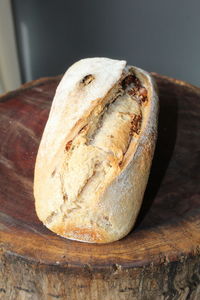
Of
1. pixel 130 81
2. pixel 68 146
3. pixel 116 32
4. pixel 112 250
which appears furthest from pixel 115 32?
pixel 112 250

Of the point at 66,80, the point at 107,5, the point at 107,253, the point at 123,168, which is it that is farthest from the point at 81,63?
the point at 107,5

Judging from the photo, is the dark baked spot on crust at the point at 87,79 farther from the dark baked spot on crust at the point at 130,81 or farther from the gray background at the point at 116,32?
the gray background at the point at 116,32

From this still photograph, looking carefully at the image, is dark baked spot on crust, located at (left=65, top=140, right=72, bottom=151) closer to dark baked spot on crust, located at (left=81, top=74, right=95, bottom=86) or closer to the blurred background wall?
dark baked spot on crust, located at (left=81, top=74, right=95, bottom=86)

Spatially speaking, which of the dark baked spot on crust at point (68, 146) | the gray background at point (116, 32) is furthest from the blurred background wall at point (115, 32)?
the dark baked spot on crust at point (68, 146)

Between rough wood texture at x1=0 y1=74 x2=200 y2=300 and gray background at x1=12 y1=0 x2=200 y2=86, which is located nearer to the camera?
rough wood texture at x1=0 y1=74 x2=200 y2=300

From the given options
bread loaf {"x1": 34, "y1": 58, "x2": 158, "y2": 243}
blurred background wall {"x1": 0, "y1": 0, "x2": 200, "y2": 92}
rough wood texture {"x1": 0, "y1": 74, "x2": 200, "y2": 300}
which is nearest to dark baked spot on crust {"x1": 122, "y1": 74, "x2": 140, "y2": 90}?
bread loaf {"x1": 34, "y1": 58, "x2": 158, "y2": 243}

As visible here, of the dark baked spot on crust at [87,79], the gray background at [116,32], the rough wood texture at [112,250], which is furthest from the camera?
the gray background at [116,32]

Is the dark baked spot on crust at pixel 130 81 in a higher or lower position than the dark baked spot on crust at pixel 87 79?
lower

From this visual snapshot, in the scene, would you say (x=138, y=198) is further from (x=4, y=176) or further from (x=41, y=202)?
(x=4, y=176)
